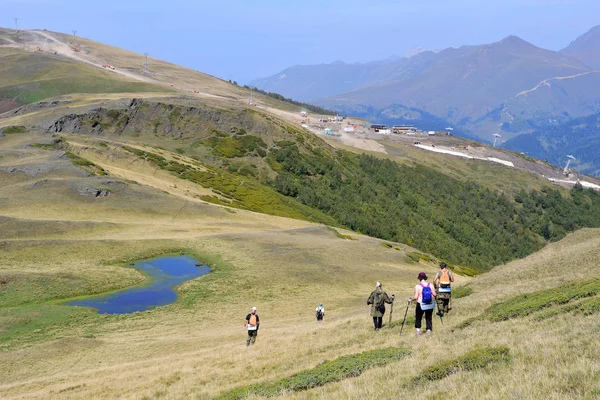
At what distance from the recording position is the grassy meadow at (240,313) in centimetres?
1446

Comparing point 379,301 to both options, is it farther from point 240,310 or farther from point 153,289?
point 153,289

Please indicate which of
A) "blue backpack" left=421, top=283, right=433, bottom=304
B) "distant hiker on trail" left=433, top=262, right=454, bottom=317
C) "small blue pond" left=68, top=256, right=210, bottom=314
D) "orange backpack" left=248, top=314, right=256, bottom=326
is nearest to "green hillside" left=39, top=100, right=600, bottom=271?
"small blue pond" left=68, top=256, right=210, bottom=314

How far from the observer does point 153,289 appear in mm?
45344

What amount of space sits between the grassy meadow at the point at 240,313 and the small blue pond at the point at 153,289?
1.14 metres

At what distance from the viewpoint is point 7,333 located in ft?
108

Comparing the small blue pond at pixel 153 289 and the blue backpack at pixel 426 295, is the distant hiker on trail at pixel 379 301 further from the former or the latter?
the small blue pond at pixel 153 289

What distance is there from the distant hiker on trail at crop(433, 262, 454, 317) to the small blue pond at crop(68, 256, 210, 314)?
24251mm

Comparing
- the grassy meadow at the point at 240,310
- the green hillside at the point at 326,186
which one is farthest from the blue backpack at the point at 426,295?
the green hillside at the point at 326,186

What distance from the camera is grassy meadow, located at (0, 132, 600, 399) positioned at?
14.5 m

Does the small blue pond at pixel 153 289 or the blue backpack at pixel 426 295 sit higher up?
the blue backpack at pixel 426 295

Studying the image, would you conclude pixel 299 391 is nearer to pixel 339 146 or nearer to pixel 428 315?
pixel 428 315

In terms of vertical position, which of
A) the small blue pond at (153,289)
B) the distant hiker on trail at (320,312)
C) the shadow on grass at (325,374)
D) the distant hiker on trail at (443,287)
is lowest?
the small blue pond at (153,289)

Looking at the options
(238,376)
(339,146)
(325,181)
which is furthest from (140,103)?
(238,376)

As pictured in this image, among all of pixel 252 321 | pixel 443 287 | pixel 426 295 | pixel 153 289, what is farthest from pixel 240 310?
pixel 426 295
